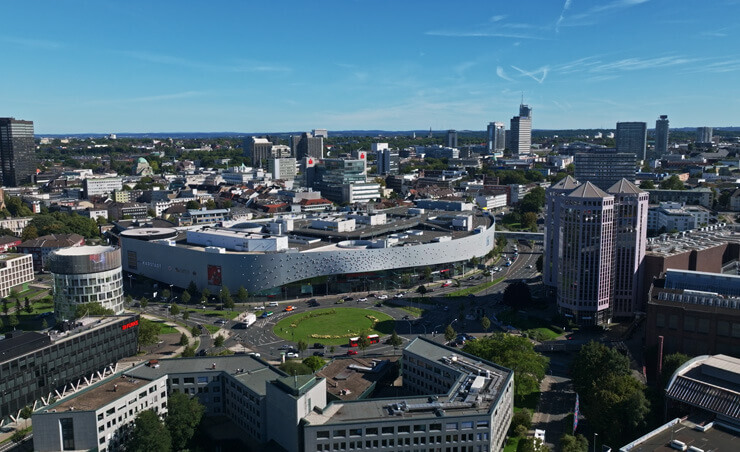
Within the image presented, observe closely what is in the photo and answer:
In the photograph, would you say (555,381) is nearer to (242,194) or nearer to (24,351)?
(24,351)

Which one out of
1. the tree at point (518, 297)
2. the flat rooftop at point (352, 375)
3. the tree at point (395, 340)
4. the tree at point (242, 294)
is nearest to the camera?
the flat rooftop at point (352, 375)

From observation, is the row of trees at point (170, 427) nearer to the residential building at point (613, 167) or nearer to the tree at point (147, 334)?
the tree at point (147, 334)

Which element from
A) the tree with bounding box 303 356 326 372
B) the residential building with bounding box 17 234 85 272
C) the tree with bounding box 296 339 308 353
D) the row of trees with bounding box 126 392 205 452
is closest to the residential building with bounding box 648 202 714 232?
the tree with bounding box 296 339 308 353

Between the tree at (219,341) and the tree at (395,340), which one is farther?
the tree at (219,341)

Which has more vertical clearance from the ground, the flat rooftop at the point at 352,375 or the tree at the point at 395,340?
the flat rooftop at the point at 352,375

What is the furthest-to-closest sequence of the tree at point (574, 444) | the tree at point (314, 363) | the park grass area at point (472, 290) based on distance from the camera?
the park grass area at point (472, 290)
the tree at point (314, 363)
the tree at point (574, 444)

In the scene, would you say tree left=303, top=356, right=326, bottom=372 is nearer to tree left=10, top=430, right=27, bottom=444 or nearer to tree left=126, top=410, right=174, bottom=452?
tree left=126, top=410, right=174, bottom=452

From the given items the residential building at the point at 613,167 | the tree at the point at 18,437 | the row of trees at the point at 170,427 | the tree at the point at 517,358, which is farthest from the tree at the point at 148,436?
the residential building at the point at 613,167
